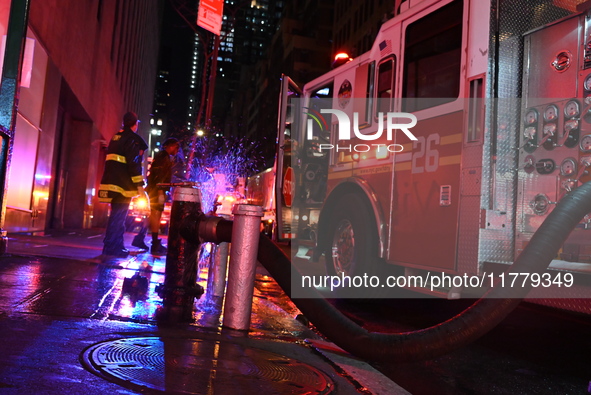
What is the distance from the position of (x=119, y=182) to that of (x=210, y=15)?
1290 cm

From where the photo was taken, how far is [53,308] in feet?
13.6

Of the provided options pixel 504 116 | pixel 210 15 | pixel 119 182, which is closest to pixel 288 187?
pixel 119 182

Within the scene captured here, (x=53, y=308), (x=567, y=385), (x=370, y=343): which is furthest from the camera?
(x=53, y=308)

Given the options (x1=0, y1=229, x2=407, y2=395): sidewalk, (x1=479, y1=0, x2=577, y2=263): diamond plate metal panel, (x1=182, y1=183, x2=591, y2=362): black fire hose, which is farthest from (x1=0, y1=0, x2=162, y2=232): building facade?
(x1=182, y1=183, x2=591, y2=362): black fire hose

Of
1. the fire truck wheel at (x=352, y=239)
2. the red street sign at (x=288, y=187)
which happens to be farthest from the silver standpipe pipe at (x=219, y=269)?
the red street sign at (x=288, y=187)

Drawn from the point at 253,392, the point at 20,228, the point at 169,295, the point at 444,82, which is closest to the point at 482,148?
the point at 444,82

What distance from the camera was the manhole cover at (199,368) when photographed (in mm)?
2711

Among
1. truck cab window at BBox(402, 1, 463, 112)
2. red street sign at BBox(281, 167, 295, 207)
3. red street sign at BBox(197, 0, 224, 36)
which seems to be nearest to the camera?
truck cab window at BBox(402, 1, 463, 112)

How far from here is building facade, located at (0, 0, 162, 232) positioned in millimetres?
A: 12414

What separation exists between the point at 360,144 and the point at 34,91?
28.8 ft

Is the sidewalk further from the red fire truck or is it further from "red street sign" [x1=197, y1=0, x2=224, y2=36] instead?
"red street sign" [x1=197, y1=0, x2=224, y2=36]

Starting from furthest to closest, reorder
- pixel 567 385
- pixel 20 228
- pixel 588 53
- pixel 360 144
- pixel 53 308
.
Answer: pixel 20 228 → pixel 360 144 → pixel 588 53 → pixel 53 308 → pixel 567 385

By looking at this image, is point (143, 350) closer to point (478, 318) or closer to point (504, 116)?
point (478, 318)

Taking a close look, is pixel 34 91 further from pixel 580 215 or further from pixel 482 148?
pixel 580 215
